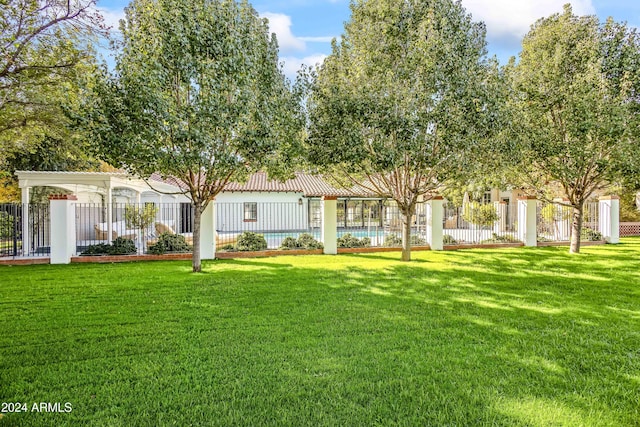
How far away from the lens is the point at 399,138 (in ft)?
32.8

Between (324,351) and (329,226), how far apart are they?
951 cm

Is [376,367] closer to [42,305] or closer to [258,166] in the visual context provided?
[42,305]

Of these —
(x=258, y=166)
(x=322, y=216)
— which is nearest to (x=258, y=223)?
(x=322, y=216)

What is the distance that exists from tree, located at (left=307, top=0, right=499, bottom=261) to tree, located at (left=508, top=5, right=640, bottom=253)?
7.37 feet

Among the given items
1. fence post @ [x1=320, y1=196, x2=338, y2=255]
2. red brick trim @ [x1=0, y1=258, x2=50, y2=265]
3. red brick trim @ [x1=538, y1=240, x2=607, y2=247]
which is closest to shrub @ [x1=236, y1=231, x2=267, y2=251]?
fence post @ [x1=320, y1=196, x2=338, y2=255]

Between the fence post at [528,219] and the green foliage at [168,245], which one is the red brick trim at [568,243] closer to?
the fence post at [528,219]

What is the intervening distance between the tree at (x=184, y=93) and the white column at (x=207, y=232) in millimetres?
3106

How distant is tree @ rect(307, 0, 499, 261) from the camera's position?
9859 mm

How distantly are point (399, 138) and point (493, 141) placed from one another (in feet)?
9.98

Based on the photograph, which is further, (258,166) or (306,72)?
(306,72)

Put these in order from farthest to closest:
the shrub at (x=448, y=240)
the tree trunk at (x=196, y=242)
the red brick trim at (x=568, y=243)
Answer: the red brick trim at (x=568, y=243) → the shrub at (x=448, y=240) → the tree trunk at (x=196, y=242)

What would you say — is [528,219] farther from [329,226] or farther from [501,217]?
[329,226]

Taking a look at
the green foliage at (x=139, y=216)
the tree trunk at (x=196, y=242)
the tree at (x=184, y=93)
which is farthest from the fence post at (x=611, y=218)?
the green foliage at (x=139, y=216)

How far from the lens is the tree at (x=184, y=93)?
8.28m
